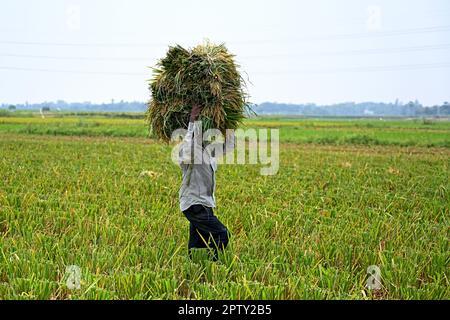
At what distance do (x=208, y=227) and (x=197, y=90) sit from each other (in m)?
1.10

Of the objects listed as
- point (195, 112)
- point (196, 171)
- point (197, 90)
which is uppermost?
point (197, 90)

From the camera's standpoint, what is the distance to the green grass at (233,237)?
3.03 meters

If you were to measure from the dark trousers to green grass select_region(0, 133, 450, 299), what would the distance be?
0.42 feet

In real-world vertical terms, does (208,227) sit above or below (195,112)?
below

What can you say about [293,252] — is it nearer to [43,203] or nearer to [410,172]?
[43,203]

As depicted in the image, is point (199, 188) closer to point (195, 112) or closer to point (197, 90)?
point (195, 112)

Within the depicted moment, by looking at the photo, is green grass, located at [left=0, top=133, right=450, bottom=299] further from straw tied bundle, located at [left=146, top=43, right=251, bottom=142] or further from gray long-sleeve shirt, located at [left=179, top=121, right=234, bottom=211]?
straw tied bundle, located at [left=146, top=43, right=251, bottom=142]

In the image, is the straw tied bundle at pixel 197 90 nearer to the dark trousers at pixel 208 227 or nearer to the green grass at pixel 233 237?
the dark trousers at pixel 208 227

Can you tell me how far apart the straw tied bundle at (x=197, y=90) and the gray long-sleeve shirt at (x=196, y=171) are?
18cm

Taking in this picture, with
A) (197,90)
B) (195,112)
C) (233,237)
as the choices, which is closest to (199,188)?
(195,112)

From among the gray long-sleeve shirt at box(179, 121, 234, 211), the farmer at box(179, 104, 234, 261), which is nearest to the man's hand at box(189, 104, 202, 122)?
the farmer at box(179, 104, 234, 261)

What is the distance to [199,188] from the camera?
11.9 ft
